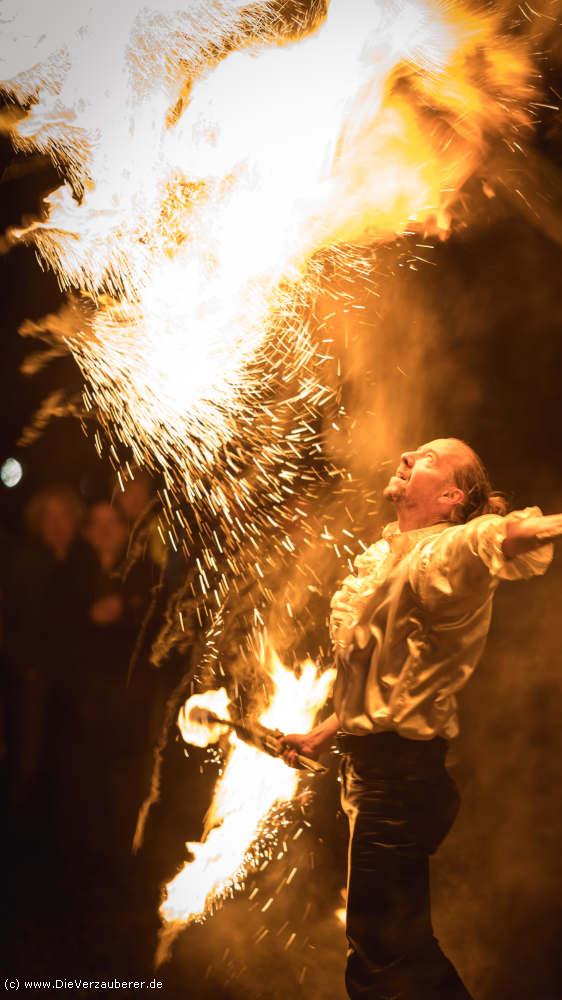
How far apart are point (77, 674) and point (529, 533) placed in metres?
1.22

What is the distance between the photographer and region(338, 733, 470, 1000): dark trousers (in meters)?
1.76

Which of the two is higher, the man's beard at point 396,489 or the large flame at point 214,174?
the large flame at point 214,174

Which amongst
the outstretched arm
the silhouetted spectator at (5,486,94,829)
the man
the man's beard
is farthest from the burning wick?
the outstretched arm

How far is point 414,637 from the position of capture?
5.84 ft

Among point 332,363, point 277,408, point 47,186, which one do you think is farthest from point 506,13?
point 47,186

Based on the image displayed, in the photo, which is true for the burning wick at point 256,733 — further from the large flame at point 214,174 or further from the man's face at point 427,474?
the man's face at point 427,474

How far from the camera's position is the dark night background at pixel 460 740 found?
1.84 metres

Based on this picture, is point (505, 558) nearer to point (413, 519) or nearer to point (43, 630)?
point (413, 519)

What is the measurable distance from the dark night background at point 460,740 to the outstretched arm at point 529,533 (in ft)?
1.25

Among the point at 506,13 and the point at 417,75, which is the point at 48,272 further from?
the point at 506,13

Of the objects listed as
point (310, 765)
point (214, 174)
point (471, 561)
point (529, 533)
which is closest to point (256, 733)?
point (310, 765)

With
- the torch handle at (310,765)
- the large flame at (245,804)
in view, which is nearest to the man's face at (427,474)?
the large flame at (245,804)

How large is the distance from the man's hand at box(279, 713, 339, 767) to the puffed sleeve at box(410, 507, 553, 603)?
0.41 metres

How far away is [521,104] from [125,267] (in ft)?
3.59
